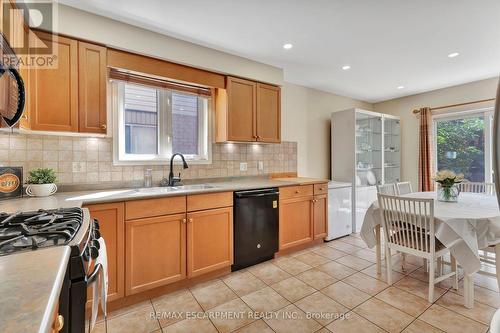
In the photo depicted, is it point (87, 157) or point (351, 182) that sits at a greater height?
point (87, 157)

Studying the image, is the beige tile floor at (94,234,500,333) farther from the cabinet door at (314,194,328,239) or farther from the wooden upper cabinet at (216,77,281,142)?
the wooden upper cabinet at (216,77,281,142)

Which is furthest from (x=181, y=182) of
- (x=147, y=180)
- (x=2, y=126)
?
(x=2, y=126)

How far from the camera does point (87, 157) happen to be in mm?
2248

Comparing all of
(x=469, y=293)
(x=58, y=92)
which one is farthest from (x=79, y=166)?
(x=469, y=293)

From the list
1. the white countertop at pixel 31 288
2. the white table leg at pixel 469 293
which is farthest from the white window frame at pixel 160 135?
the white table leg at pixel 469 293

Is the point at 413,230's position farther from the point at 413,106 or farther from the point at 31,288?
the point at 413,106

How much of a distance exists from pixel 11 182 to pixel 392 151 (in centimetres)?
528

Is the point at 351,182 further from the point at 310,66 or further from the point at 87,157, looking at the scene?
the point at 87,157

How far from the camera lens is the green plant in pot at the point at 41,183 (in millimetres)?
1897

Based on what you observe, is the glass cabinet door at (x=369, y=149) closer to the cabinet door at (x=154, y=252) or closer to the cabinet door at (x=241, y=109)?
the cabinet door at (x=241, y=109)

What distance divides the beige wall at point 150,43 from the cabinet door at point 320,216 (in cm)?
172

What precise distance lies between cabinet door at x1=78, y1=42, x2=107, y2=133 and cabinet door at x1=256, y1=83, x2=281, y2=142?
1672 millimetres

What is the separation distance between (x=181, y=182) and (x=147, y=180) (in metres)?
0.35

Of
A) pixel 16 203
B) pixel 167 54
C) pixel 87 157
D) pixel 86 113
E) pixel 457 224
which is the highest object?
pixel 167 54
